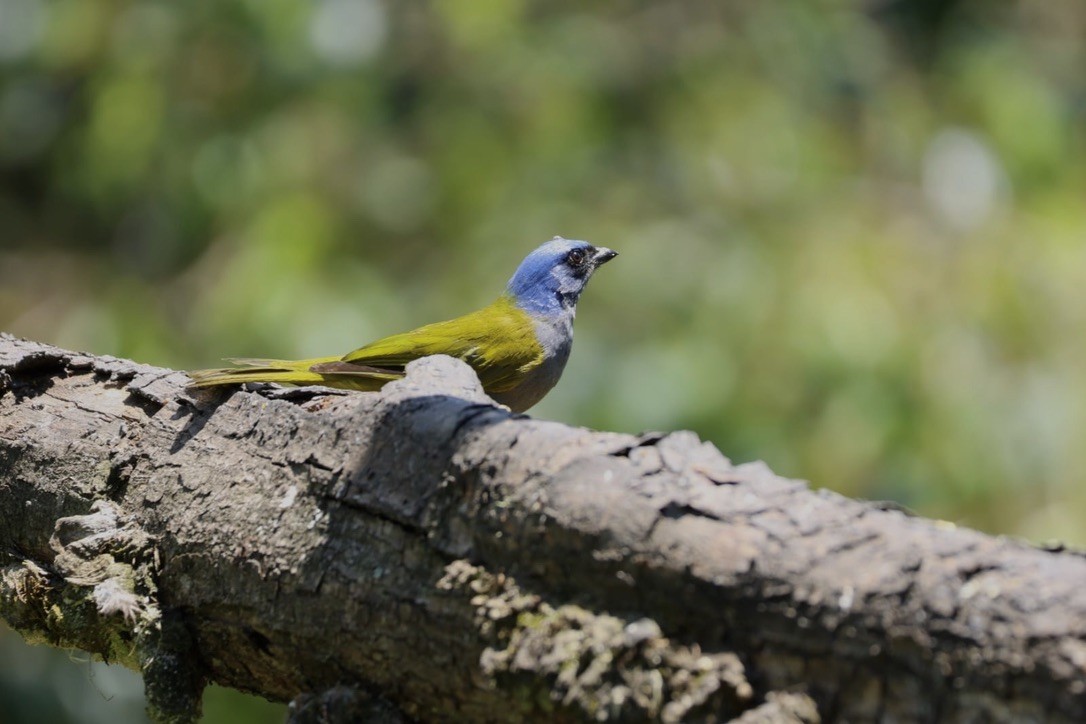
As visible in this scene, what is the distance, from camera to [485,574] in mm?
2031

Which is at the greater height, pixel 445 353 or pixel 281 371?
pixel 445 353

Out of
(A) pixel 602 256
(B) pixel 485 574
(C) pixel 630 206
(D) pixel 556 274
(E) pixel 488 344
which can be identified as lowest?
(B) pixel 485 574

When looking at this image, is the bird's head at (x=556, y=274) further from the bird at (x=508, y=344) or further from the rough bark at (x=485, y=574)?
the rough bark at (x=485, y=574)

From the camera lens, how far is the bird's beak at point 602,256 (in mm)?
5660

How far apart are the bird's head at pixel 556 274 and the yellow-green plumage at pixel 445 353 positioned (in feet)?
0.33

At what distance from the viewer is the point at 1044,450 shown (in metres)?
5.21

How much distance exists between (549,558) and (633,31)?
615cm

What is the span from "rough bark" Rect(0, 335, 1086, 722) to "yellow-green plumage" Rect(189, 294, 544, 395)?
1.19 m

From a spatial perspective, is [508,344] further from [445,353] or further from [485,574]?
[485,574]

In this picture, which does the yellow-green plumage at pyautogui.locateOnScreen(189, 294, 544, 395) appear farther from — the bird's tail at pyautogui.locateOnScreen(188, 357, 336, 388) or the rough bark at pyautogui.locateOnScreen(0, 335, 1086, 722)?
the rough bark at pyautogui.locateOnScreen(0, 335, 1086, 722)

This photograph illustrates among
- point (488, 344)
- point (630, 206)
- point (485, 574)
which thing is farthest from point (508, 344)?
point (485, 574)

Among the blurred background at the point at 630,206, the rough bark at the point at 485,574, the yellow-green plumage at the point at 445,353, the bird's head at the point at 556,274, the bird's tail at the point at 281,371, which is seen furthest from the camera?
the bird's head at the point at 556,274

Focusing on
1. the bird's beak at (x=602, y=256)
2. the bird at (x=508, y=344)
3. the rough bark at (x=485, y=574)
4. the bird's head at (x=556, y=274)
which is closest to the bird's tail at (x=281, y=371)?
the bird at (x=508, y=344)

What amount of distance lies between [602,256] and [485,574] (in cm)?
374
